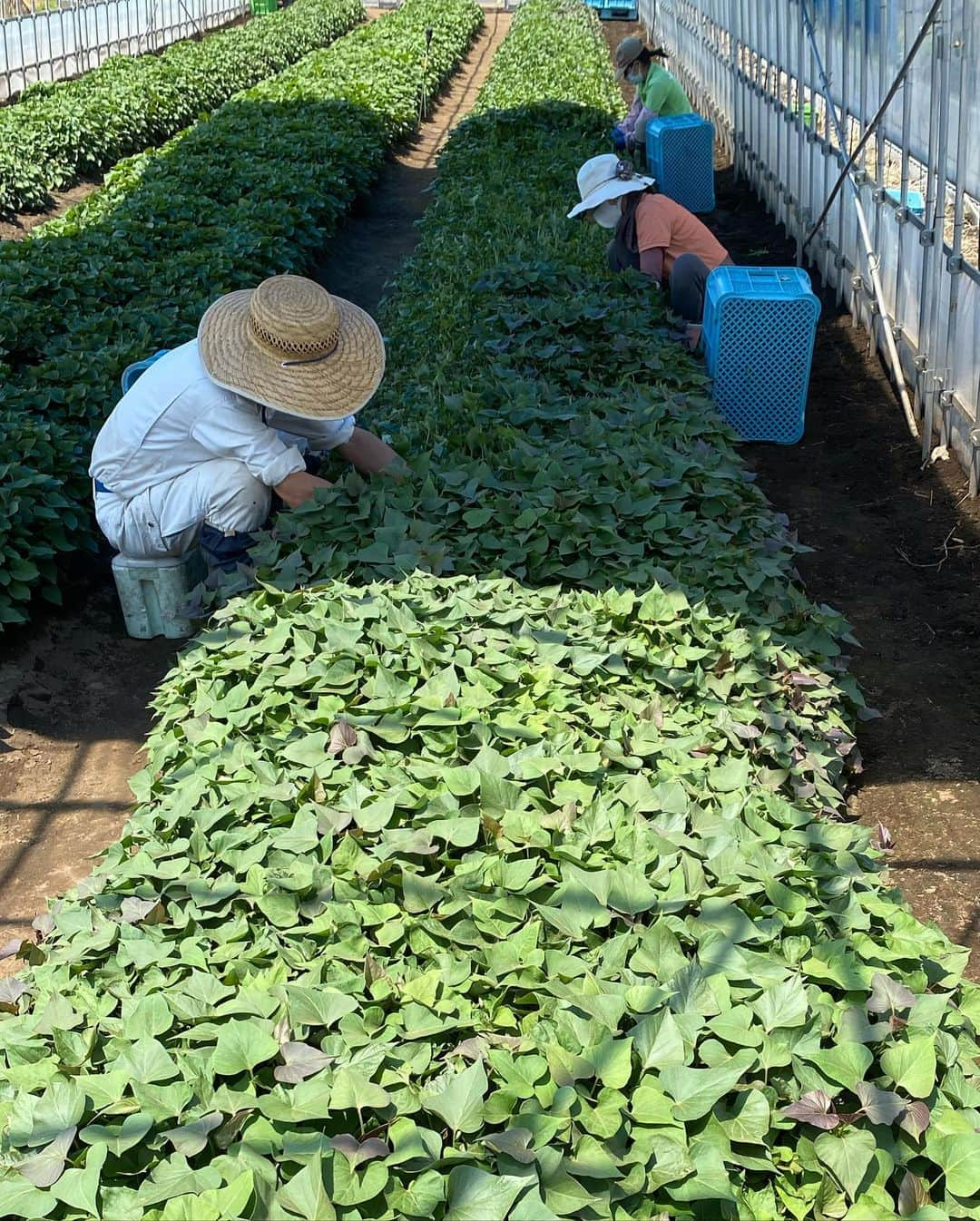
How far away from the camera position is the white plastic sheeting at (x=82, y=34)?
18.5 m

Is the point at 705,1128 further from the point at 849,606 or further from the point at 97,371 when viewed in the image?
the point at 97,371

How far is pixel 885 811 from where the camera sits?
3.70m

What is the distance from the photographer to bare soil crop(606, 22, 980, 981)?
356 cm

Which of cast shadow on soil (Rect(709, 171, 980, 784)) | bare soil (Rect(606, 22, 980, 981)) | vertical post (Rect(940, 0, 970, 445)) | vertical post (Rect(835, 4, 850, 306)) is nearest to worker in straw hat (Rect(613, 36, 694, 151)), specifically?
vertical post (Rect(835, 4, 850, 306))

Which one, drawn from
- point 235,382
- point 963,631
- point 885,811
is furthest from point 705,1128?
point 963,631

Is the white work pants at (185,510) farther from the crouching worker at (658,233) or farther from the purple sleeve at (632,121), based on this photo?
the purple sleeve at (632,121)

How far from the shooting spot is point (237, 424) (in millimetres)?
4156

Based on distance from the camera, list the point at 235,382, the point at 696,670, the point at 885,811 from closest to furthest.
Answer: the point at 696,670 → the point at 885,811 → the point at 235,382

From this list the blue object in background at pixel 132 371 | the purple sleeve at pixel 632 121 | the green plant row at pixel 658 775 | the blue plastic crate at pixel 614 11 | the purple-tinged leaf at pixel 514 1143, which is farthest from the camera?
the blue plastic crate at pixel 614 11

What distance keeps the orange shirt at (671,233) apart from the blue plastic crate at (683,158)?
3858mm

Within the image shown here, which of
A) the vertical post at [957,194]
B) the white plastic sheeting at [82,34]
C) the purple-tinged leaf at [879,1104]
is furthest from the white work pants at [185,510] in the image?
the white plastic sheeting at [82,34]

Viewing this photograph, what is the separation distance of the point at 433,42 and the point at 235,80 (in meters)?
3.83

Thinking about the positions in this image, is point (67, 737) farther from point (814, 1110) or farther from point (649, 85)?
point (649, 85)

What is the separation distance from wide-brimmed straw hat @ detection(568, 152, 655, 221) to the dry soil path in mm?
3189
